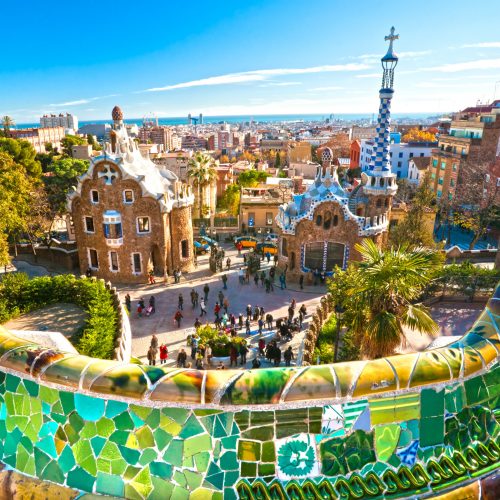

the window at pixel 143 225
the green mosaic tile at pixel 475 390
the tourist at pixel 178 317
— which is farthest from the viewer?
the window at pixel 143 225

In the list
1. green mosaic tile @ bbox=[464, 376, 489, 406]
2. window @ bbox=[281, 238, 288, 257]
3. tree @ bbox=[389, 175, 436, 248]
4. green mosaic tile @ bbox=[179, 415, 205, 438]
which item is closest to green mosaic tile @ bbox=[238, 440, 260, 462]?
green mosaic tile @ bbox=[179, 415, 205, 438]

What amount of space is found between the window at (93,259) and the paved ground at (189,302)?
3.31 metres

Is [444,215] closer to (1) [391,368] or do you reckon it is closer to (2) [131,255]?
(2) [131,255]

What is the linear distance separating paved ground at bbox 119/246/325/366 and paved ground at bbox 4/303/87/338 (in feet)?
9.38

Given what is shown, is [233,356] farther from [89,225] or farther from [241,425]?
[89,225]

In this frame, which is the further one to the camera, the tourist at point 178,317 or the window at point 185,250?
the window at point 185,250

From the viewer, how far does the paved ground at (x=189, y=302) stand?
67.3 feet

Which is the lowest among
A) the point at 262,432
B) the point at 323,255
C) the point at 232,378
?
the point at 323,255

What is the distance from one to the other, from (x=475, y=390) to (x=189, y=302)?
21247mm

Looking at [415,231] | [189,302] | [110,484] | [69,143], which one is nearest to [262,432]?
[110,484]

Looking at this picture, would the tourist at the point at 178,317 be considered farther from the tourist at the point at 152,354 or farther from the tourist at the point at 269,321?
the tourist at the point at 269,321

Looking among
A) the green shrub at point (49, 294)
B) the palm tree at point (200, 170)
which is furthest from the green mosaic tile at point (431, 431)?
the palm tree at point (200, 170)

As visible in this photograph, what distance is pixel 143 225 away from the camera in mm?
28203

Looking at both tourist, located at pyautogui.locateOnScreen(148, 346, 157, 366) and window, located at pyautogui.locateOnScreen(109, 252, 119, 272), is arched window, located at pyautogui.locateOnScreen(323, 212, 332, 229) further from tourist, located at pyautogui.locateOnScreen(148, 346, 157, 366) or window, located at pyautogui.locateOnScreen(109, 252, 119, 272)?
tourist, located at pyautogui.locateOnScreen(148, 346, 157, 366)
